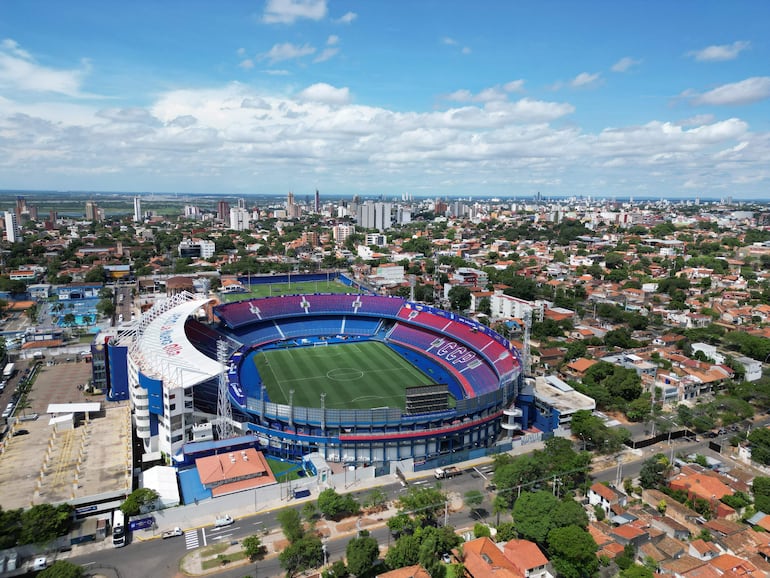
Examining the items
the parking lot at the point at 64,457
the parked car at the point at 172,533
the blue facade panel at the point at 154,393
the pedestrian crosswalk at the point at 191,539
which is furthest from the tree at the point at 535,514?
the blue facade panel at the point at 154,393

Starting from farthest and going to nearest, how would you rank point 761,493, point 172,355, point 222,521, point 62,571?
1. point 172,355
2. point 761,493
3. point 222,521
4. point 62,571

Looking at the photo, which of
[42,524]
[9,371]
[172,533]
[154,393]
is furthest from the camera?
[9,371]

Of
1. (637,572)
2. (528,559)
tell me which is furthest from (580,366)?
(528,559)

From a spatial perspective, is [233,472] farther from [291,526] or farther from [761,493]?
[761,493]

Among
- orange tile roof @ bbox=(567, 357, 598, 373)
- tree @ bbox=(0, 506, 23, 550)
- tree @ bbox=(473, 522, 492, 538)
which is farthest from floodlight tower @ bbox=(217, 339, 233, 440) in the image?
orange tile roof @ bbox=(567, 357, 598, 373)

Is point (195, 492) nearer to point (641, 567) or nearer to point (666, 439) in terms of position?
point (641, 567)

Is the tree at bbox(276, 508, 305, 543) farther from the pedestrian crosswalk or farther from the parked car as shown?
the parked car
